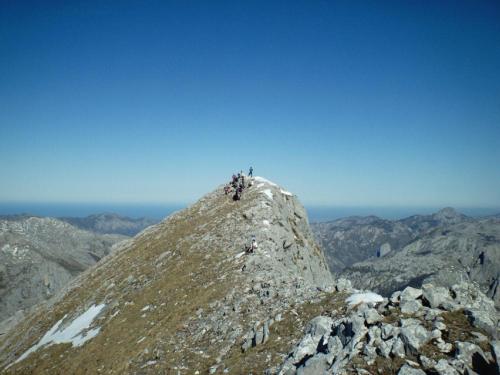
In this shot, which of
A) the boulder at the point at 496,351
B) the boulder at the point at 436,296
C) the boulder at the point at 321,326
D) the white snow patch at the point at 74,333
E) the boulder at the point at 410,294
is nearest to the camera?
the boulder at the point at 496,351

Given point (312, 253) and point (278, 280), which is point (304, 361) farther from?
point (312, 253)

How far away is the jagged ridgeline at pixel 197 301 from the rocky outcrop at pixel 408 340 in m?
2.99

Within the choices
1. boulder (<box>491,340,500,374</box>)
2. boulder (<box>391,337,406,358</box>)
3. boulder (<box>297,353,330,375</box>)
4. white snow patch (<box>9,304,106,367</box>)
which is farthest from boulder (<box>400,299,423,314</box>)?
white snow patch (<box>9,304,106,367</box>)

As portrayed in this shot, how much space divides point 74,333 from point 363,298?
3183 centimetres

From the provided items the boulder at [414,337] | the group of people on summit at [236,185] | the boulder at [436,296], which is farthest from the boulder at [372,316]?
the group of people on summit at [236,185]

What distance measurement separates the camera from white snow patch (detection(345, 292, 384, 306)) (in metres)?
18.6

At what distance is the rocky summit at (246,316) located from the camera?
13492 mm

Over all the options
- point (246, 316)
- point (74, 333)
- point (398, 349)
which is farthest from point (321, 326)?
point (74, 333)

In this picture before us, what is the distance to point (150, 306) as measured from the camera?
3141 centimetres

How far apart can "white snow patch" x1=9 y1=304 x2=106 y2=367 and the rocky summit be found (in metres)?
0.25

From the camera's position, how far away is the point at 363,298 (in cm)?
1914

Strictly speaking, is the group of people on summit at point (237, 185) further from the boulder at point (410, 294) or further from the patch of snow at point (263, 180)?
the boulder at point (410, 294)

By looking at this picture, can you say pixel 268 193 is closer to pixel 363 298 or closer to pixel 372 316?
pixel 363 298

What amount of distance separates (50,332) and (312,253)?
120 ft
